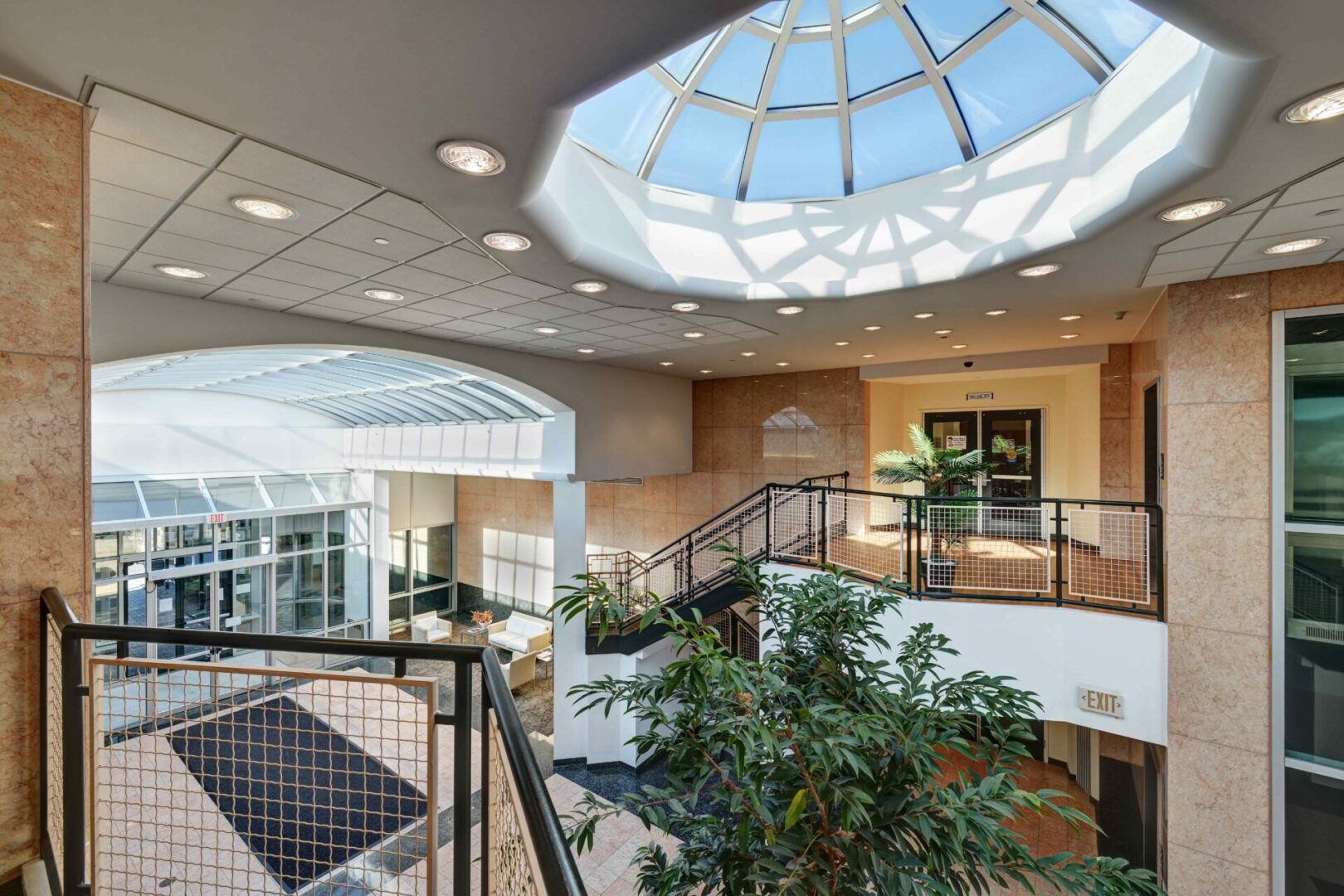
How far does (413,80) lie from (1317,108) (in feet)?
10.9

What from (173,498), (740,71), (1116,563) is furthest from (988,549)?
(173,498)

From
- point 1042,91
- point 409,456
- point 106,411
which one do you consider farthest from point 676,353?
point 106,411

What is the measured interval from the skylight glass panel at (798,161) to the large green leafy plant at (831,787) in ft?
12.2

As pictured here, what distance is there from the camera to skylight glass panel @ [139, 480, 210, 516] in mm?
10672

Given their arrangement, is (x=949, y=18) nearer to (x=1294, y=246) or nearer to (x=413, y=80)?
(x=1294, y=246)

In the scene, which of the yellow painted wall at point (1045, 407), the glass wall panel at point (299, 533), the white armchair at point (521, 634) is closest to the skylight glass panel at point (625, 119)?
the yellow painted wall at point (1045, 407)

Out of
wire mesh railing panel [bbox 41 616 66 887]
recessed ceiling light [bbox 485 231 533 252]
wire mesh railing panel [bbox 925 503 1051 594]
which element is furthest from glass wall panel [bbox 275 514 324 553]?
wire mesh railing panel [bbox 925 503 1051 594]

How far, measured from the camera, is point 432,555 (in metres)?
16.5

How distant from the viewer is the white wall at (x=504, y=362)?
448cm

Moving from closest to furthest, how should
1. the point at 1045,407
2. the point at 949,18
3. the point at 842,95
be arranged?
Answer: the point at 949,18 < the point at 842,95 < the point at 1045,407

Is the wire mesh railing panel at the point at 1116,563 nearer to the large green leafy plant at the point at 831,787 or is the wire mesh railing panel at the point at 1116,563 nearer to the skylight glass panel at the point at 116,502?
the large green leafy plant at the point at 831,787

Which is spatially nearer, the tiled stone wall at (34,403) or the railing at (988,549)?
the tiled stone wall at (34,403)

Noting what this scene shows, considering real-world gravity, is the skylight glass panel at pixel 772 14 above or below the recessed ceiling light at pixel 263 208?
above

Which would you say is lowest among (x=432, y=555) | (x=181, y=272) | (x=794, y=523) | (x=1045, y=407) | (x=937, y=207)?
(x=432, y=555)
